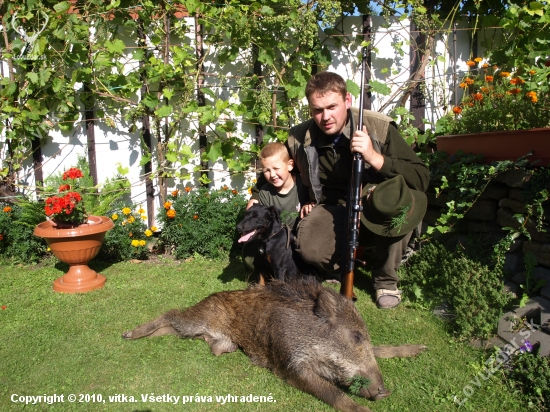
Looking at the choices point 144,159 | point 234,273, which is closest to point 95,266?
point 144,159

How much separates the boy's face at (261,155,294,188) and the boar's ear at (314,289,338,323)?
1.79 metres

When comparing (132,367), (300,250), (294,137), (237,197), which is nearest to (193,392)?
(132,367)

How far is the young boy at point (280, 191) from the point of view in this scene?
181 inches

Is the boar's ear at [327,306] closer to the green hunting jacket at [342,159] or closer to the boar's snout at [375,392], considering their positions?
the boar's snout at [375,392]

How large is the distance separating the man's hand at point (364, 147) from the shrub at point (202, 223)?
2.32m

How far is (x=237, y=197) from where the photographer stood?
6035 mm

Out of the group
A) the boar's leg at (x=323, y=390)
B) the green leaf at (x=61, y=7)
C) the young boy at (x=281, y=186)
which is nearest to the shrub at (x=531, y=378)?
the boar's leg at (x=323, y=390)

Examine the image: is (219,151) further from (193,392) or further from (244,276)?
(193,392)

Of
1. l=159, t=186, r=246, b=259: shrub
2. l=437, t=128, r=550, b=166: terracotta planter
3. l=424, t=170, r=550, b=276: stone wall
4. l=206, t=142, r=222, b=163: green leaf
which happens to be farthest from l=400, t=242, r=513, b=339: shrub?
l=206, t=142, r=222, b=163: green leaf

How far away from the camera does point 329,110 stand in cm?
416

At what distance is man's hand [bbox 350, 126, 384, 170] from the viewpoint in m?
3.84

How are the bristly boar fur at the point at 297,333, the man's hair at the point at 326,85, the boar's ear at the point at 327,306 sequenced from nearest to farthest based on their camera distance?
the bristly boar fur at the point at 297,333 → the boar's ear at the point at 327,306 → the man's hair at the point at 326,85

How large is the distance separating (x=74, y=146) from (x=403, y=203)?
4.37 meters

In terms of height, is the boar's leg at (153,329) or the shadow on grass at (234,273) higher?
the boar's leg at (153,329)
